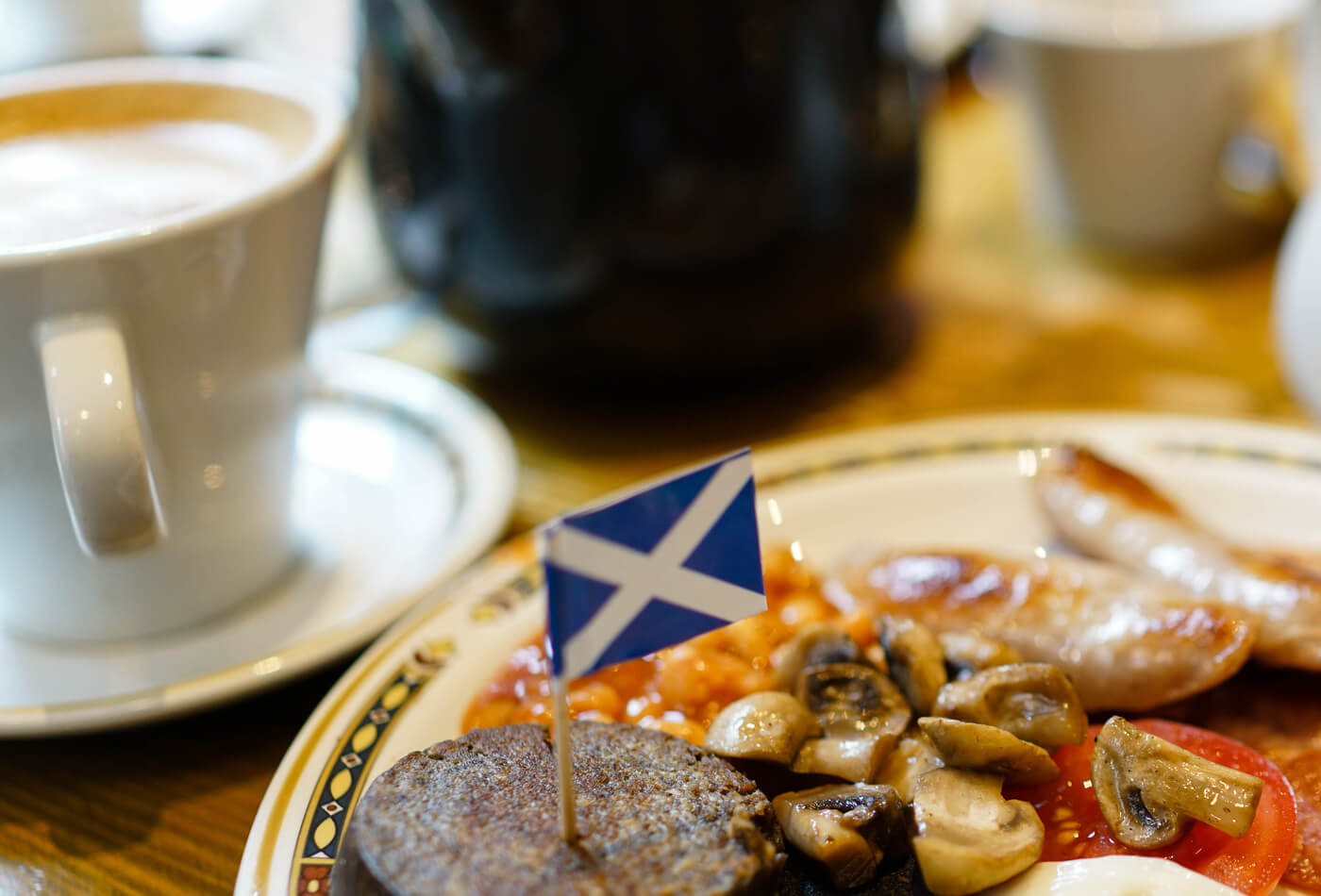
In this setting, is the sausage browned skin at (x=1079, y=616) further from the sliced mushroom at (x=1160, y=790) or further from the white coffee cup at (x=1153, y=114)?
the white coffee cup at (x=1153, y=114)

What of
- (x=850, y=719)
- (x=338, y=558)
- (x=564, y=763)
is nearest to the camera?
(x=564, y=763)

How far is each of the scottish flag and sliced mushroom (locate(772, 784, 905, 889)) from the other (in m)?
0.15

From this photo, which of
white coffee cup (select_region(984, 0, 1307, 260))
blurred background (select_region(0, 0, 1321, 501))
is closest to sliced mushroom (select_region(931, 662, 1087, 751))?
blurred background (select_region(0, 0, 1321, 501))

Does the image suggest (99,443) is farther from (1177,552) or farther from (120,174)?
(1177,552)

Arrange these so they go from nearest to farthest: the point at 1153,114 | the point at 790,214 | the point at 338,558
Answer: the point at 338,558
the point at 790,214
the point at 1153,114

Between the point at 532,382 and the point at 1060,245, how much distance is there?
0.97 metres

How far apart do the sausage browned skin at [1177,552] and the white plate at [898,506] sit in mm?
70

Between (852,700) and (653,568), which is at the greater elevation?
(653,568)

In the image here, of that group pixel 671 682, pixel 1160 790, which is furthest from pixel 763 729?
pixel 1160 790

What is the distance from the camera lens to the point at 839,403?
5.52 feet

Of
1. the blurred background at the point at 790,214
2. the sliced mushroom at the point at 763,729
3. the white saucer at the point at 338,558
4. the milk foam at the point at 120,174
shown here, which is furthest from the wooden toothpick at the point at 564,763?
the blurred background at the point at 790,214

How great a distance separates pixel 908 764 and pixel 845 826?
0.41 ft

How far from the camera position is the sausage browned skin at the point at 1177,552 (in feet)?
3.36

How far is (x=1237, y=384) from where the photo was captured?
5.42ft
